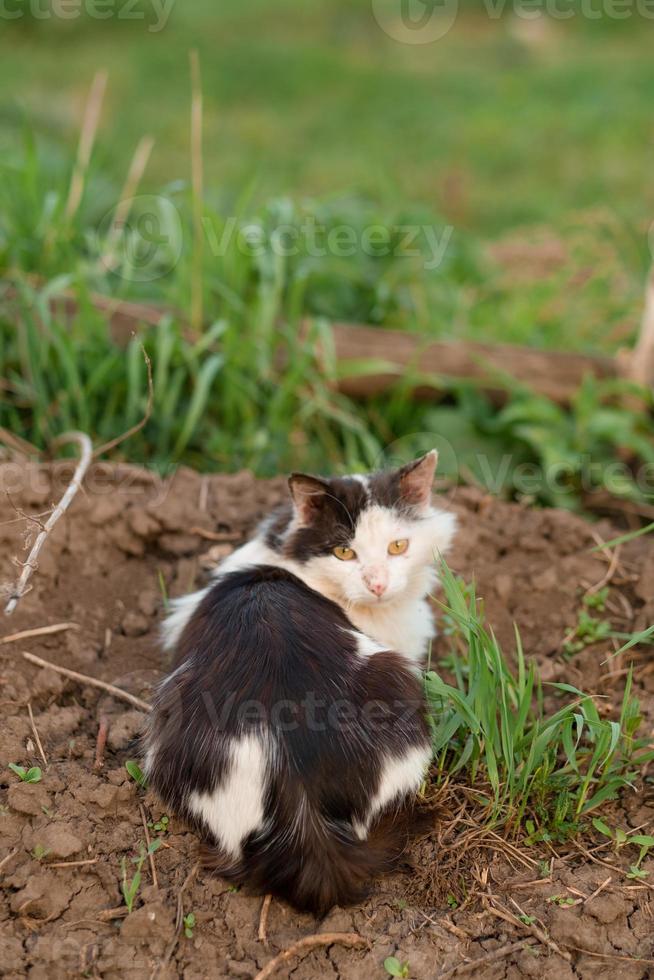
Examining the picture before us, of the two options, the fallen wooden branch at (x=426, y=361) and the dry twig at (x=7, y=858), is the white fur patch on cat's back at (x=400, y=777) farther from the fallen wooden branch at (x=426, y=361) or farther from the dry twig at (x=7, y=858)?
the fallen wooden branch at (x=426, y=361)

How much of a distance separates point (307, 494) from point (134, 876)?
3.66 ft

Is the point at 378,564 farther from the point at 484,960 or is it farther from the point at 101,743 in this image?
the point at 484,960

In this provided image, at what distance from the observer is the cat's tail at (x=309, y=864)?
2.12 meters

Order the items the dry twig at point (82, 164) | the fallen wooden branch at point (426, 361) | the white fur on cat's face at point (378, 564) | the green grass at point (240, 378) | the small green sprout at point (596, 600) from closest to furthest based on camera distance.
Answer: the white fur on cat's face at point (378, 564), the small green sprout at point (596, 600), the green grass at point (240, 378), the fallen wooden branch at point (426, 361), the dry twig at point (82, 164)

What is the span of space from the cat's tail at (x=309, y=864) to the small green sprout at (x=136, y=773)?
0.87 ft

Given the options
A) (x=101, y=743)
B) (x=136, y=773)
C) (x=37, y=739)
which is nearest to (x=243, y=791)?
(x=136, y=773)

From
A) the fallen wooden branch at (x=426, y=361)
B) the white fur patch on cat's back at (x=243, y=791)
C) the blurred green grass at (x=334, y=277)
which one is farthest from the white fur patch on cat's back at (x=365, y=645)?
the fallen wooden branch at (x=426, y=361)

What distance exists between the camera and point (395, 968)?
209 cm

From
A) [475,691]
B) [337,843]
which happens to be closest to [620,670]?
[475,691]

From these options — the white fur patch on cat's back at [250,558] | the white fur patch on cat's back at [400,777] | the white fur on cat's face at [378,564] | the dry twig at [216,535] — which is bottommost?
the dry twig at [216,535]

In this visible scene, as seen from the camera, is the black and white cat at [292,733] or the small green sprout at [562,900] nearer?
the black and white cat at [292,733]

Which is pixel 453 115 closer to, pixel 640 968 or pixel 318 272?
pixel 318 272

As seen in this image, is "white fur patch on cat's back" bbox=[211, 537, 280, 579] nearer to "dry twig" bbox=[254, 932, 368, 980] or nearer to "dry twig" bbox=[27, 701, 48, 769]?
"dry twig" bbox=[27, 701, 48, 769]

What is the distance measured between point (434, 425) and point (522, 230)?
3630mm
